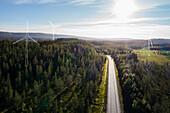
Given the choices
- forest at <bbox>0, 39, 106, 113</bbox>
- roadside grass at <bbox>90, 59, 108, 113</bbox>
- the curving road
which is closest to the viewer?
the curving road

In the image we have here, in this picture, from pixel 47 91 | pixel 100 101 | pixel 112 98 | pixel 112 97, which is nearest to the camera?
pixel 100 101

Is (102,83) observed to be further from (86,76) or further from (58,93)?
(58,93)

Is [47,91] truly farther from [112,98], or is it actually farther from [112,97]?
[112,98]

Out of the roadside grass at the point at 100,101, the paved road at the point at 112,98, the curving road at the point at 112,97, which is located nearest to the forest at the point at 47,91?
the roadside grass at the point at 100,101

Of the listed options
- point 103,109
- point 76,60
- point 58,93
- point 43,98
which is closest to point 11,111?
point 43,98

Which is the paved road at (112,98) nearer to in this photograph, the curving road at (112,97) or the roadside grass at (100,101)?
the curving road at (112,97)

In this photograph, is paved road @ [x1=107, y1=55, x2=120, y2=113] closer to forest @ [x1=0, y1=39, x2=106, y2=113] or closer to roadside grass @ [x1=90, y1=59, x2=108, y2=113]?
roadside grass @ [x1=90, y1=59, x2=108, y2=113]

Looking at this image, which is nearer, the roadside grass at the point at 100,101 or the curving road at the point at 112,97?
the curving road at the point at 112,97

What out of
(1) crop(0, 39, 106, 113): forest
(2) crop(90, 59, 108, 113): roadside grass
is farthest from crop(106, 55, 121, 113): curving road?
Result: (1) crop(0, 39, 106, 113): forest

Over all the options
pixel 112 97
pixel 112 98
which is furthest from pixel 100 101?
pixel 112 97

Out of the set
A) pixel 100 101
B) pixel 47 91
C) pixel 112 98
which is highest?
pixel 112 98

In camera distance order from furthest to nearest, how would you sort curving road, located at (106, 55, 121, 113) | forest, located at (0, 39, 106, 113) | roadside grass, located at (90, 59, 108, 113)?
forest, located at (0, 39, 106, 113)
roadside grass, located at (90, 59, 108, 113)
curving road, located at (106, 55, 121, 113)
